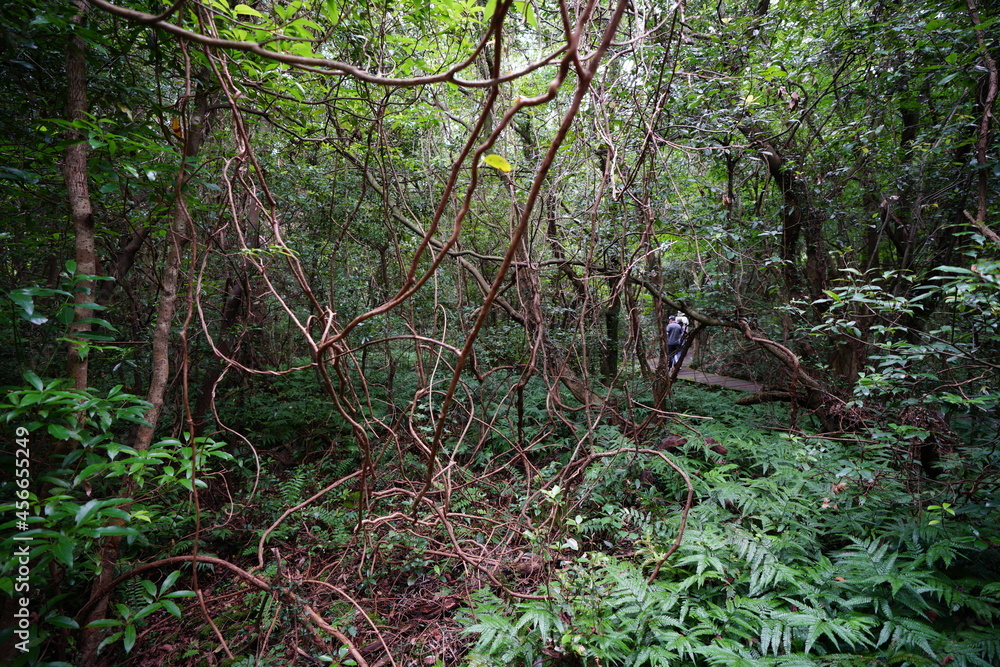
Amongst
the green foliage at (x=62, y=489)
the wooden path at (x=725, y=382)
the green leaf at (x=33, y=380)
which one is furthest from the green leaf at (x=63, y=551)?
the wooden path at (x=725, y=382)

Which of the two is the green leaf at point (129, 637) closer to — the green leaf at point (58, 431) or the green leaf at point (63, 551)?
the green leaf at point (63, 551)

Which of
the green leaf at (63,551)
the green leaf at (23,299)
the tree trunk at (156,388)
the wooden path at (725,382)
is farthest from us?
the wooden path at (725,382)

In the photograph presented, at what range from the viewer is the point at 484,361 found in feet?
20.9

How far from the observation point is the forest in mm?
2127

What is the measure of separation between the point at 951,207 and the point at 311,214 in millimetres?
6541

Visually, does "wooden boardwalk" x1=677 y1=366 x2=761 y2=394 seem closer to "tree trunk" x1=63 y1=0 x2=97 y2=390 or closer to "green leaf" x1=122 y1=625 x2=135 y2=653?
"green leaf" x1=122 y1=625 x2=135 y2=653

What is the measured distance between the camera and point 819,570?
2707mm

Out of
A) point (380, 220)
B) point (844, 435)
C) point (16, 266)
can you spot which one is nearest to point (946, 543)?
point (844, 435)

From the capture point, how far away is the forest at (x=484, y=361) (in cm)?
213

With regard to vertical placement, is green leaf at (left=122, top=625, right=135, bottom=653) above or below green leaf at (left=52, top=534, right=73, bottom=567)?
below

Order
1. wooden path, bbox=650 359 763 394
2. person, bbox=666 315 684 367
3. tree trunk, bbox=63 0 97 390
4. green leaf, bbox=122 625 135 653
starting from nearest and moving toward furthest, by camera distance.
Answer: green leaf, bbox=122 625 135 653
tree trunk, bbox=63 0 97 390
person, bbox=666 315 684 367
wooden path, bbox=650 359 763 394

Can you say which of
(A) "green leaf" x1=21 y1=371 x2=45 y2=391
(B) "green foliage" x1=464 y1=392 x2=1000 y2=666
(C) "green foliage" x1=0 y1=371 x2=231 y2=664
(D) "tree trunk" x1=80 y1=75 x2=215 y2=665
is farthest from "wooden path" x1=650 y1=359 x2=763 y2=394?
(A) "green leaf" x1=21 y1=371 x2=45 y2=391

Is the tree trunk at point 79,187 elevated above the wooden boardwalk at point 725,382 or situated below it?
above

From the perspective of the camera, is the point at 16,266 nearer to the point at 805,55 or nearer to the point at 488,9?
the point at 488,9
